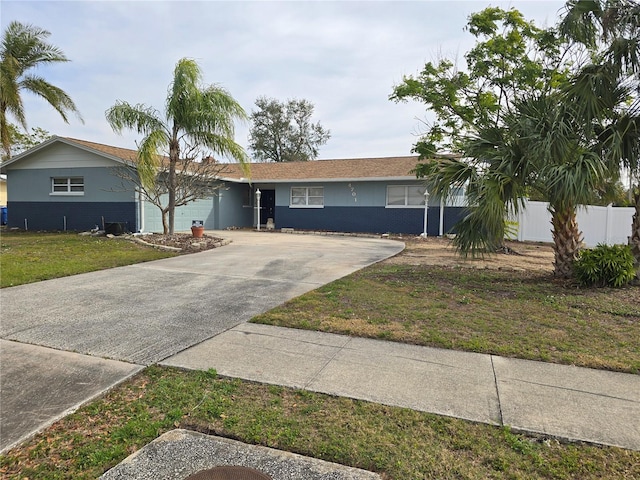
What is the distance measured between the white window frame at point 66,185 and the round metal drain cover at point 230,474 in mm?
18224

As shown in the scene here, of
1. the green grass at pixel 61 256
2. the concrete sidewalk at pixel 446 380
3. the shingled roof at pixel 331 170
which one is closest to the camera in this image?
the concrete sidewalk at pixel 446 380

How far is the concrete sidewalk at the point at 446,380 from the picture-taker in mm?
2984

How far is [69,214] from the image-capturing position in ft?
58.3

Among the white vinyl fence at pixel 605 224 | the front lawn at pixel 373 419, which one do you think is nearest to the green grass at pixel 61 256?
the front lawn at pixel 373 419

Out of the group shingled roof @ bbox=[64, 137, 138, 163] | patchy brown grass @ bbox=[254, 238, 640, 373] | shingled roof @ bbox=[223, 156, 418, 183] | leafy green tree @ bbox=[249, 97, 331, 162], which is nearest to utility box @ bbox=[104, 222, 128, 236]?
shingled roof @ bbox=[64, 137, 138, 163]

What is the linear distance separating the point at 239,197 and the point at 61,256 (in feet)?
44.1

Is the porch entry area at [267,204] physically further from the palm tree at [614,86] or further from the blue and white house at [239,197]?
the palm tree at [614,86]

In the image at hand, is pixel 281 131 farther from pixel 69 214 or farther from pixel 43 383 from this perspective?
pixel 43 383

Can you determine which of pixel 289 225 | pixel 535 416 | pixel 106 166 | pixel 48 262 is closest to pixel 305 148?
pixel 289 225

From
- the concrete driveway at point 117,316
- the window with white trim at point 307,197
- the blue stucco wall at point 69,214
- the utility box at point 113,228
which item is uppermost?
the window with white trim at point 307,197

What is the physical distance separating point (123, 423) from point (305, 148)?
134 ft

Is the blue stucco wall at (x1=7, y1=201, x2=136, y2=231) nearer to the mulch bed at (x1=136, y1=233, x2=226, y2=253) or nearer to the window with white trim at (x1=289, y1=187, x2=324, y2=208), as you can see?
the mulch bed at (x1=136, y1=233, x2=226, y2=253)

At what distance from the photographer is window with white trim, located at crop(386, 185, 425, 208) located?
64.4 feet

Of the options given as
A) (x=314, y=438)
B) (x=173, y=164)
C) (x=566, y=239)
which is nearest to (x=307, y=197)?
(x=173, y=164)
